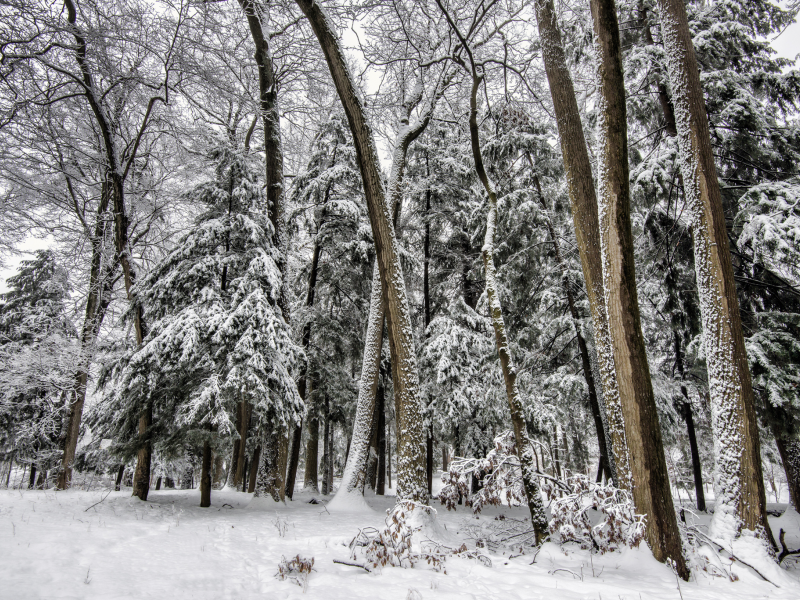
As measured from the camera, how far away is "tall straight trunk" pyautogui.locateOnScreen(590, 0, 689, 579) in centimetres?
380

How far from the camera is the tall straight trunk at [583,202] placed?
16.4 ft

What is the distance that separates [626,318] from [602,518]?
2296 mm

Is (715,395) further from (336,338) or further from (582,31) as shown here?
(336,338)

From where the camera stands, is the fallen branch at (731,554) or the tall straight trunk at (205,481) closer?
the fallen branch at (731,554)

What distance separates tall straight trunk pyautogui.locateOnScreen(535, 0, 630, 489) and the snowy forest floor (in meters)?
1.38

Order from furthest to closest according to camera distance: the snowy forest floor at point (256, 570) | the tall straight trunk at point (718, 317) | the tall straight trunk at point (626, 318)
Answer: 1. the tall straight trunk at point (718, 317)
2. the tall straight trunk at point (626, 318)
3. the snowy forest floor at point (256, 570)

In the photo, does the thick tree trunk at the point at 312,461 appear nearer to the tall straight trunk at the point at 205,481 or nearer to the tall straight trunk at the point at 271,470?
the tall straight trunk at the point at 271,470

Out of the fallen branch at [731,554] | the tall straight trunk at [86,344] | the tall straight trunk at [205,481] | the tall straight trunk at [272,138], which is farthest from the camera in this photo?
the tall straight trunk at [86,344]

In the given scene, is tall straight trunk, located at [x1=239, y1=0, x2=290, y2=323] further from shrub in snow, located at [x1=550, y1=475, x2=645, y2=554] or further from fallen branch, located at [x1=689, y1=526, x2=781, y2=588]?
fallen branch, located at [x1=689, y1=526, x2=781, y2=588]

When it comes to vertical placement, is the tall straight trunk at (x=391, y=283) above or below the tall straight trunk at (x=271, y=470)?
above

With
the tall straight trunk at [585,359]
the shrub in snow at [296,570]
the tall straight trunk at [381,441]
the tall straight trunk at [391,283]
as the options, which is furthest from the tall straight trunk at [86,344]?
the tall straight trunk at [585,359]

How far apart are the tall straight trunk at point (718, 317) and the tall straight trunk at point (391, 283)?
3.82 m

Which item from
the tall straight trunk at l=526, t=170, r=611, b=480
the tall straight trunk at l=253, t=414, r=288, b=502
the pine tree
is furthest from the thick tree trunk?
the tall straight trunk at l=526, t=170, r=611, b=480

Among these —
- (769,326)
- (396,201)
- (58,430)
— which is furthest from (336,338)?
(58,430)
